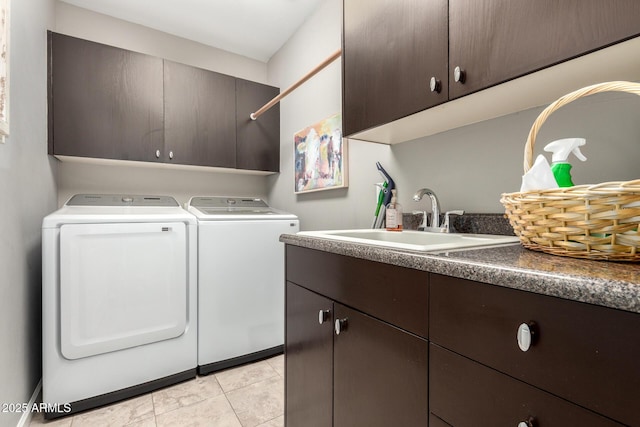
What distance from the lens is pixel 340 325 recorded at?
1.02 metres

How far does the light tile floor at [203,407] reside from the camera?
5.23 feet

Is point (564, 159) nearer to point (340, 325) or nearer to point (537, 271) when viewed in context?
point (537, 271)

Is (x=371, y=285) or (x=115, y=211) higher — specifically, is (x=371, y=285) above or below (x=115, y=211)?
below

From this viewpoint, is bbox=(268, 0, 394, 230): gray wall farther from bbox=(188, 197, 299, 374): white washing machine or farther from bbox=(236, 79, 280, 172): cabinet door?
bbox=(188, 197, 299, 374): white washing machine

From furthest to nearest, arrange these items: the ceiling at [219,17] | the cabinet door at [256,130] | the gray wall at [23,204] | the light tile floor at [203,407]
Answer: the cabinet door at [256,130]
the ceiling at [219,17]
the light tile floor at [203,407]
the gray wall at [23,204]

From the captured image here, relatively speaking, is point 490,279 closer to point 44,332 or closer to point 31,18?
point 44,332

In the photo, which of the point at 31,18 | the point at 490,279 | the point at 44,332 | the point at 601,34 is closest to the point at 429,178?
the point at 601,34

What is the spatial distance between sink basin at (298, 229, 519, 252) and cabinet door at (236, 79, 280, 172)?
5.42ft

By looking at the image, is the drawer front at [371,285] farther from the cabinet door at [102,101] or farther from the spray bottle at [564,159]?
the cabinet door at [102,101]

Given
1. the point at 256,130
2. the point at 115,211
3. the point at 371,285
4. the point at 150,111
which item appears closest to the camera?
the point at 371,285

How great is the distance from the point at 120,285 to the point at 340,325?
1.48 metres

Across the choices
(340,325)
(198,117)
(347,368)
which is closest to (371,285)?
(340,325)

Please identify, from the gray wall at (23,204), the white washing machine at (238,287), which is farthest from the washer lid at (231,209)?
the gray wall at (23,204)

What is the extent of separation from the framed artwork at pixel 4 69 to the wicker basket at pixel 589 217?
6.11ft
